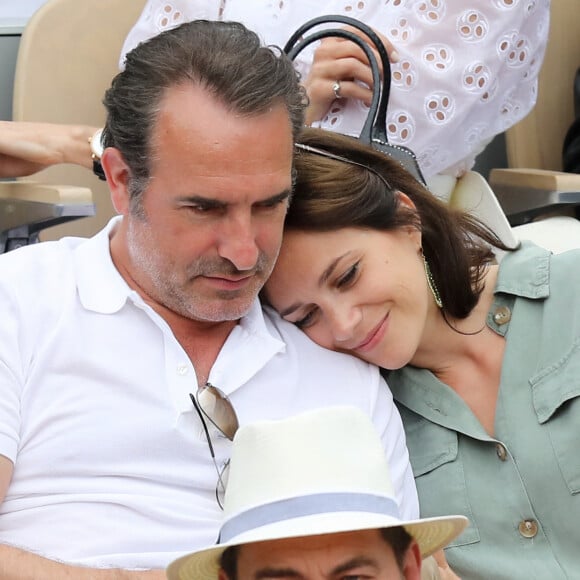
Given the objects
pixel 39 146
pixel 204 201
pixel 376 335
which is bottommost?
pixel 39 146

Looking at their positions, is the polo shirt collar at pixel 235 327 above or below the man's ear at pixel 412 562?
below

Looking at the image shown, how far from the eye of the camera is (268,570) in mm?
1213

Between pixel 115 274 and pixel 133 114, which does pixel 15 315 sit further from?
pixel 133 114

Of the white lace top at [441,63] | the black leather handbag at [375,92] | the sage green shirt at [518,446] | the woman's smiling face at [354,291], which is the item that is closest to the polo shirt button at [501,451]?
the sage green shirt at [518,446]

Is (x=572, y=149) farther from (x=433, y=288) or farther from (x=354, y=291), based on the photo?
(x=354, y=291)

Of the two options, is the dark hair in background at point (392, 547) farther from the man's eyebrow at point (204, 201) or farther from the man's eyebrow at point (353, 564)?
the man's eyebrow at point (204, 201)

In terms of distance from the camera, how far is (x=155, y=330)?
5.64ft

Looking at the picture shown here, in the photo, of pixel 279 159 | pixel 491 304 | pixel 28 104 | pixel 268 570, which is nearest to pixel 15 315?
pixel 279 159

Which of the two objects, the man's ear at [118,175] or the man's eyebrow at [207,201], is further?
the man's ear at [118,175]

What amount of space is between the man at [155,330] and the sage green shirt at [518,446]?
191 millimetres

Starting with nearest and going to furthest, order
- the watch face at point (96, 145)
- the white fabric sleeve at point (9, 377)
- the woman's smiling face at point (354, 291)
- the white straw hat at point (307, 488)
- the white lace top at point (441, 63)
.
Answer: the white straw hat at point (307, 488) → the white fabric sleeve at point (9, 377) → the woman's smiling face at point (354, 291) → the watch face at point (96, 145) → the white lace top at point (441, 63)

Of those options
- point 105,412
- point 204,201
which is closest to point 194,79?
point 204,201

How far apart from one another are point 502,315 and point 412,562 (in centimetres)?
76

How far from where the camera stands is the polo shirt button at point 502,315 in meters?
1.97
